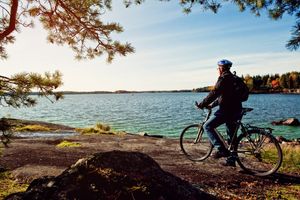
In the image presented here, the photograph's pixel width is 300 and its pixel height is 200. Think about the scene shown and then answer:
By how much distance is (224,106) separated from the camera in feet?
27.6

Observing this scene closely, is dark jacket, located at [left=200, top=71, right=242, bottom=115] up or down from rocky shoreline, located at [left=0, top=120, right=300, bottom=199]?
up

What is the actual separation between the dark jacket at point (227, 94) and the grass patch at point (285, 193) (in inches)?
86.1

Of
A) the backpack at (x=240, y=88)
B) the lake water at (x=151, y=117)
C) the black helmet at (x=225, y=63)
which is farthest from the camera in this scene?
the lake water at (x=151, y=117)

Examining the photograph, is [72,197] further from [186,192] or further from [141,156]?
[186,192]

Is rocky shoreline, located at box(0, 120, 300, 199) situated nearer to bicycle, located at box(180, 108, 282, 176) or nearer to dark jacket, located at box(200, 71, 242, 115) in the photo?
bicycle, located at box(180, 108, 282, 176)

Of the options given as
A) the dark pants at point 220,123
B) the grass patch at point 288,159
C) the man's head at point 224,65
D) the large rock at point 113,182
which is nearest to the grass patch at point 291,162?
the grass patch at point 288,159

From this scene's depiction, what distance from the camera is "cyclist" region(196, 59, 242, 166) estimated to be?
27.3ft

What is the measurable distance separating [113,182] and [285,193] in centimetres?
402

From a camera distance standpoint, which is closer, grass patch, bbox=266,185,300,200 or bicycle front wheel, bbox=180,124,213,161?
grass patch, bbox=266,185,300,200

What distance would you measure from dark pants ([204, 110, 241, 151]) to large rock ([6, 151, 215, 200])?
3539 mm

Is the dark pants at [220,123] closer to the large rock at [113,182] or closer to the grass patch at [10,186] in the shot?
the large rock at [113,182]

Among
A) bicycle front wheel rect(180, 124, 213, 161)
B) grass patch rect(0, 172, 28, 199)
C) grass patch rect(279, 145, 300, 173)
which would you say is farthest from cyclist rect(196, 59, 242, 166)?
grass patch rect(0, 172, 28, 199)

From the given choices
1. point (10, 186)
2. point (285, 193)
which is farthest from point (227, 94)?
point (10, 186)

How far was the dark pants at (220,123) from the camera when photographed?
8516mm
